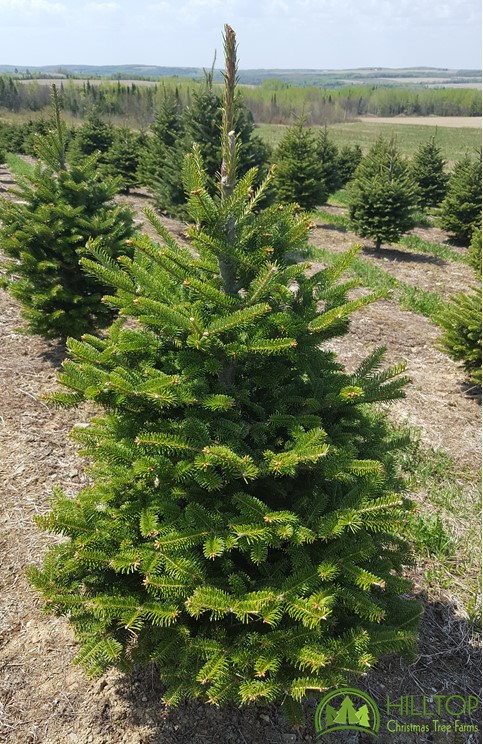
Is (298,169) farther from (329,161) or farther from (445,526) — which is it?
(445,526)

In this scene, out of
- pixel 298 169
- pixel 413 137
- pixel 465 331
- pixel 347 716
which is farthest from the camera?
pixel 413 137

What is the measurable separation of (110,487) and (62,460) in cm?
248

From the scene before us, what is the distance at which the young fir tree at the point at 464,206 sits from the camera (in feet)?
55.2

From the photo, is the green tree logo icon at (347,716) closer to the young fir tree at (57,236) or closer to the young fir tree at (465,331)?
the young fir tree at (57,236)

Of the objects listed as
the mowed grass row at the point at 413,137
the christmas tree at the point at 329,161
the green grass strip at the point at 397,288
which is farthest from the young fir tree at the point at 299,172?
the mowed grass row at the point at 413,137

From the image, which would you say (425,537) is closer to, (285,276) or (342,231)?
(285,276)

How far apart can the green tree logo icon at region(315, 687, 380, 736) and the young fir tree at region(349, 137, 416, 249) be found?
1401cm

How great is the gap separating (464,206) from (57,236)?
1520 cm

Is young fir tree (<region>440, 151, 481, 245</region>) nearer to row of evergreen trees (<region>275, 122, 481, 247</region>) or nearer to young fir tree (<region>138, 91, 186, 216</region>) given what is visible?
row of evergreen trees (<region>275, 122, 481, 247</region>)

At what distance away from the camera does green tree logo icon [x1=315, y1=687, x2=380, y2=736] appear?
2.75 m

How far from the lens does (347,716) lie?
9.43 ft

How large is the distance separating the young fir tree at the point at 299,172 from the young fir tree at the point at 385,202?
2297 mm

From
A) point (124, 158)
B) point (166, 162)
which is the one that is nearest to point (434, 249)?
point (166, 162)

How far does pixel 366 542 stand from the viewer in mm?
2400
